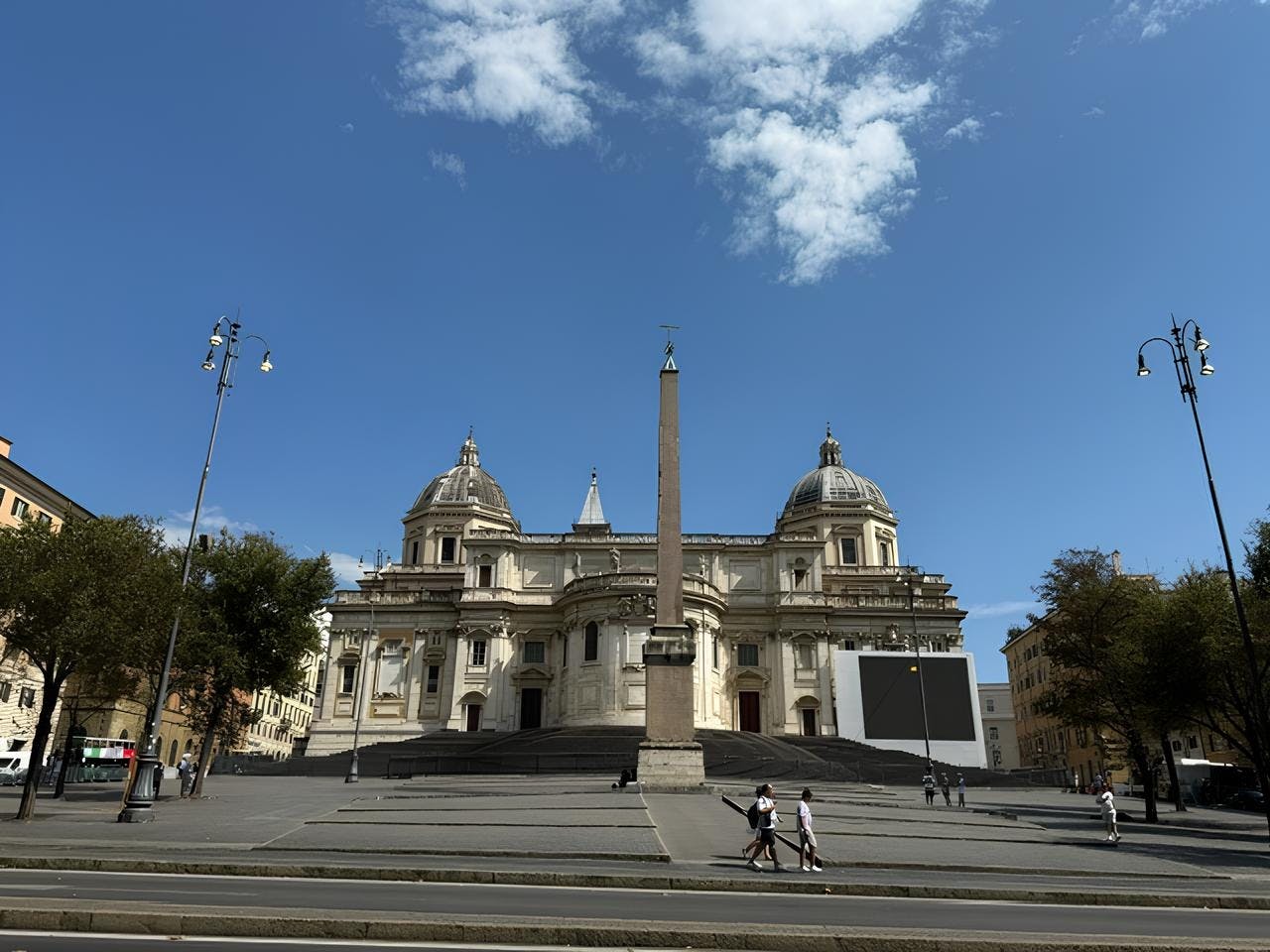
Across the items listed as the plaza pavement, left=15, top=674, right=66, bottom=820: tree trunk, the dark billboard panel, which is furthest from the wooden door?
left=15, top=674, right=66, bottom=820: tree trunk

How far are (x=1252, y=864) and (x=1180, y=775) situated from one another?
1320 inches

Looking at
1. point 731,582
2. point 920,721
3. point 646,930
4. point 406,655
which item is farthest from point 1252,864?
point 406,655

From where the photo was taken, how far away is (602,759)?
44.8 m

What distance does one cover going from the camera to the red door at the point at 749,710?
211 ft

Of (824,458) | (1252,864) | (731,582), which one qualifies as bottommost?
(1252,864)

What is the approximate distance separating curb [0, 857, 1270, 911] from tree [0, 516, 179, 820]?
999 centimetres

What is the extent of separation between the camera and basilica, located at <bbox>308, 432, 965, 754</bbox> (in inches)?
2386

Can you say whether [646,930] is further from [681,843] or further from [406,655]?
[406,655]

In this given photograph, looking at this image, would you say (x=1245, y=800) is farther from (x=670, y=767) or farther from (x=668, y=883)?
(x=668, y=883)

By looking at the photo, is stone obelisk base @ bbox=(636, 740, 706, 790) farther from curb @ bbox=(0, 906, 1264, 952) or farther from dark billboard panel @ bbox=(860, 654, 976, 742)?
dark billboard panel @ bbox=(860, 654, 976, 742)

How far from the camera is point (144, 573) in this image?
993 inches

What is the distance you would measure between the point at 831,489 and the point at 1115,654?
47926 millimetres

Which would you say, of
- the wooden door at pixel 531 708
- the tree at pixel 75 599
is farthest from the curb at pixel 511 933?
the wooden door at pixel 531 708

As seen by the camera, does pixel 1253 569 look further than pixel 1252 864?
Yes
